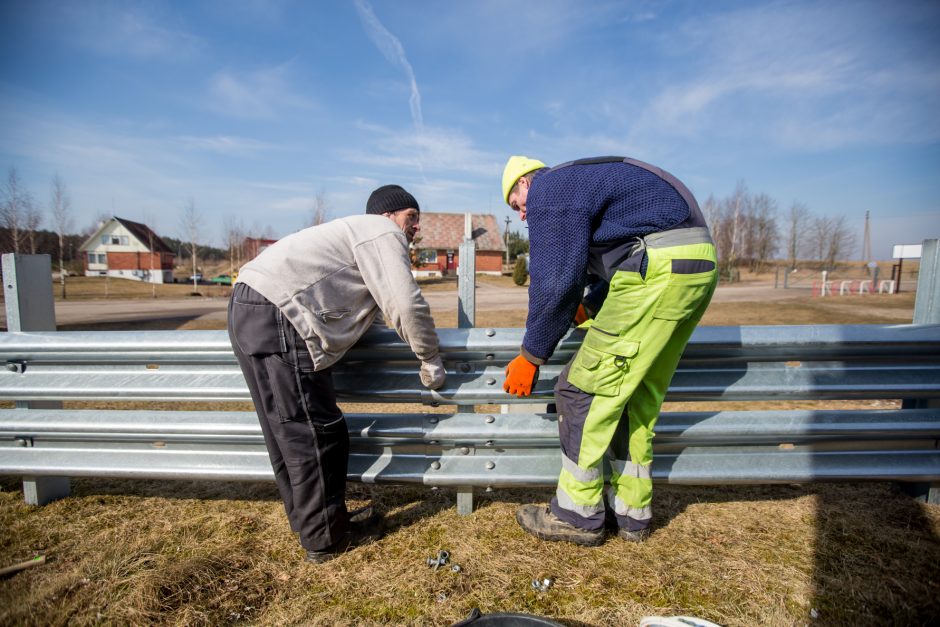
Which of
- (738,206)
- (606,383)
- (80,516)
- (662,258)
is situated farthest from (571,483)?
(738,206)

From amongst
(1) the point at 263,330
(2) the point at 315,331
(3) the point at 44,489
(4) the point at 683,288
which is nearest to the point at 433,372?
(2) the point at 315,331

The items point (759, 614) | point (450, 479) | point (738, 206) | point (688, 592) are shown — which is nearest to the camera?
point (759, 614)

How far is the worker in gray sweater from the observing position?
205 centimetres

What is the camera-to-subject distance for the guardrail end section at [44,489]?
8.80 feet

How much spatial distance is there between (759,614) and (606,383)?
1063mm

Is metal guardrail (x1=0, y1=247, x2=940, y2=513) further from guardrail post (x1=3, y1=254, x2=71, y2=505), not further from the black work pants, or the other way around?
the black work pants

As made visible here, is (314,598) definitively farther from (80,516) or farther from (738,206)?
(738,206)

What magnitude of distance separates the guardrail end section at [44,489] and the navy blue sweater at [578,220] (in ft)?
9.69

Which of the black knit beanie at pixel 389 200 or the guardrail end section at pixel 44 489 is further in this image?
the guardrail end section at pixel 44 489

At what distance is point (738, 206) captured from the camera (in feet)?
183

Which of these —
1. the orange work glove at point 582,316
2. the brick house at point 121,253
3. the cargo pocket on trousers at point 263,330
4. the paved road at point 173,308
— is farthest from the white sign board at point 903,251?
the brick house at point 121,253

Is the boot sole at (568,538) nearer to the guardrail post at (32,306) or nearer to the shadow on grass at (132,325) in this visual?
the guardrail post at (32,306)

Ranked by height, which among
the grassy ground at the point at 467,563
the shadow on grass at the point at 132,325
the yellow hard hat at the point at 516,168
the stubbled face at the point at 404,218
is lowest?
the shadow on grass at the point at 132,325

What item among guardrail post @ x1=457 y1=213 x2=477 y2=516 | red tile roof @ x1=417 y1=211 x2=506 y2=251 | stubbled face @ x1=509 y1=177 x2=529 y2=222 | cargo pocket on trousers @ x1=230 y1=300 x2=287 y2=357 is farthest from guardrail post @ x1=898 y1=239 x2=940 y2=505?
red tile roof @ x1=417 y1=211 x2=506 y2=251
